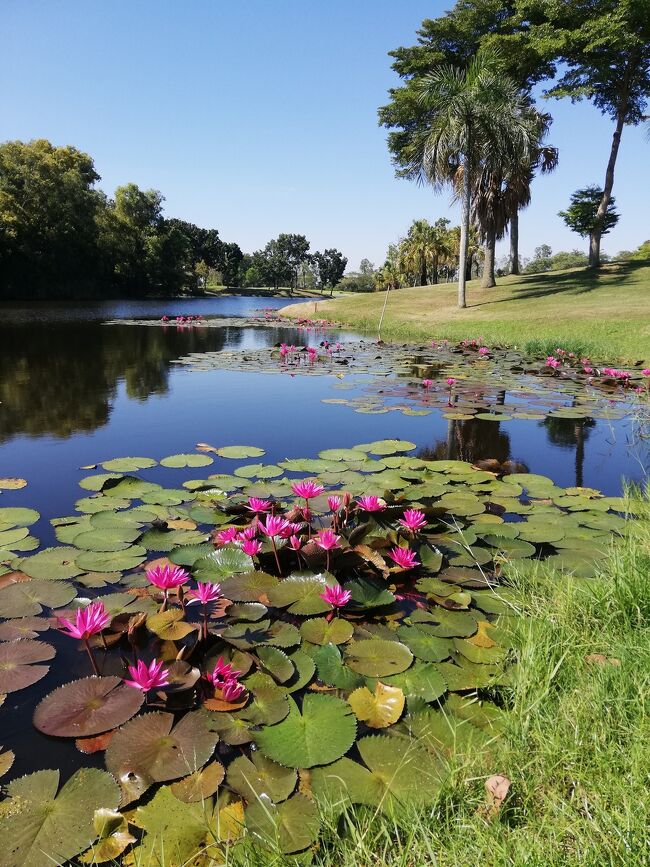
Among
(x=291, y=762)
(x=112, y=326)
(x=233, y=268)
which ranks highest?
(x=233, y=268)

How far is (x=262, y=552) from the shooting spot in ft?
8.06

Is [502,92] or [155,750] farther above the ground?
[502,92]

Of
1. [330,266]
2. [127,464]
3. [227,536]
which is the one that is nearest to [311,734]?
[227,536]

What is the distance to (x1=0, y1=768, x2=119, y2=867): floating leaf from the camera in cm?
117

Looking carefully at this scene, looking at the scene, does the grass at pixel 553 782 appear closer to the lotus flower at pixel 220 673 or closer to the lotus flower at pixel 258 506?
the lotus flower at pixel 220 673

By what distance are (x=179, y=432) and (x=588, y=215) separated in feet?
122

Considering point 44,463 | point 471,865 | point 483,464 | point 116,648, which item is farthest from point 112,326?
point 471,865

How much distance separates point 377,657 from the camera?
188 centimetres

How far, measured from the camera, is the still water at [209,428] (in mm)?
4227

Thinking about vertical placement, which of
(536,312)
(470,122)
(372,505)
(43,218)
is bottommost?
(372,505)

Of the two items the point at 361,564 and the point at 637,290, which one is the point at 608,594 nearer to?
the point at 361,564

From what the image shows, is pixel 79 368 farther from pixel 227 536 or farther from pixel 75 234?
pixel 75 234

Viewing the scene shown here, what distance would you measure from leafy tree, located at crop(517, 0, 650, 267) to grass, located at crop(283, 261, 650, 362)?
424cm

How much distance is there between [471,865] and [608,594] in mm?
1216
